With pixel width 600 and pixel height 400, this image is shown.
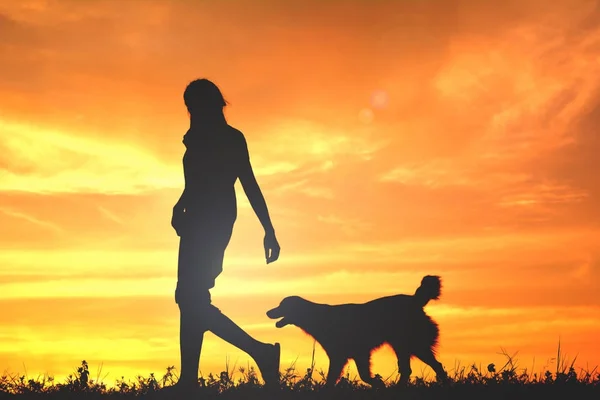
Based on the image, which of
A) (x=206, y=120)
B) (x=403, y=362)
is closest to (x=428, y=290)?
(x=403, y=362)

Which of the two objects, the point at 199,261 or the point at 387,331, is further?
the point at 387,331

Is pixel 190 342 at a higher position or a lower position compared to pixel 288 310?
lower

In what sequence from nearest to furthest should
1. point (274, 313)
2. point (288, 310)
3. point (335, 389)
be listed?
1. point (335, 389)
2. point (288, 310)
3. point (274, 313)

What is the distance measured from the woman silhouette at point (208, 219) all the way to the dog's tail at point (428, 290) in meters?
3.03

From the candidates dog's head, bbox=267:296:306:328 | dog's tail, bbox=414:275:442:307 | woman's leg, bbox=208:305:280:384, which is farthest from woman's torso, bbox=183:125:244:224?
dog's head, bbox=267:296:306:328

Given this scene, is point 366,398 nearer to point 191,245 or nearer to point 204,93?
point 191,245

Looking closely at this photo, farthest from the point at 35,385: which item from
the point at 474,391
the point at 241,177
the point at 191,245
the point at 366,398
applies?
the point at 474,391

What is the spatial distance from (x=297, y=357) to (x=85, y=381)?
7.21 feet

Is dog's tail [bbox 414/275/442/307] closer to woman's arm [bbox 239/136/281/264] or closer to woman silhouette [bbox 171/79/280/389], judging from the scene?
woman silhouette [bbox 171/79/280/389]

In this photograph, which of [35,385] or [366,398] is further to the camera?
[35,385]

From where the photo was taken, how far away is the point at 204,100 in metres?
6.94

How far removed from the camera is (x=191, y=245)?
264 inches

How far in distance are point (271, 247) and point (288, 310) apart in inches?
175

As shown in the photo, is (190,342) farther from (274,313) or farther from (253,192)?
(274,313)
